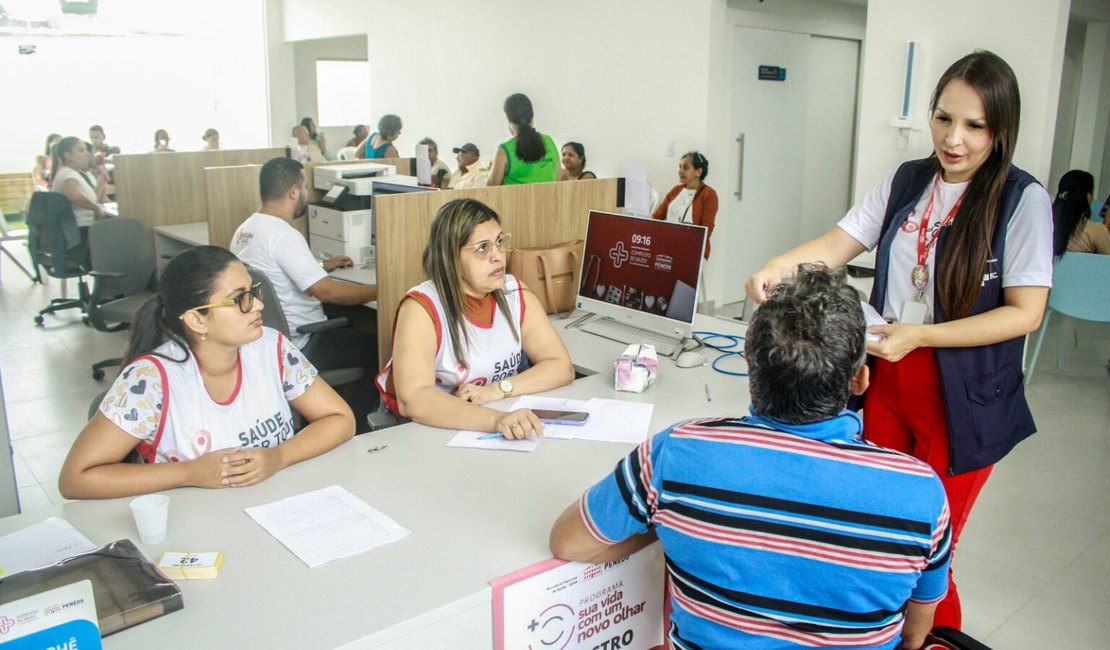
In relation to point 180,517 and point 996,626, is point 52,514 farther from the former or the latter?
point 996,626

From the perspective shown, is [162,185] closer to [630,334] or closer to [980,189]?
[630,334]

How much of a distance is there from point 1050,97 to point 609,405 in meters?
3.40

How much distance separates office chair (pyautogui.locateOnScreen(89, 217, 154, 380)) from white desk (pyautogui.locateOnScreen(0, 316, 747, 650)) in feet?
10.7

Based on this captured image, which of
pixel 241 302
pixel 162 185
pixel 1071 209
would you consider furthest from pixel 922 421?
pixel 162 185

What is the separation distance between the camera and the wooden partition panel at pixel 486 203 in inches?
115

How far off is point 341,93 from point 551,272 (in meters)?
10.1

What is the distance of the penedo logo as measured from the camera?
2.92 metres

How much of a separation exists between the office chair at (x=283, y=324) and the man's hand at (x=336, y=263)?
2.50ft

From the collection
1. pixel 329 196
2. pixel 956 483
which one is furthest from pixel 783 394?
pixel 329 196

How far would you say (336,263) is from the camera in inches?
161

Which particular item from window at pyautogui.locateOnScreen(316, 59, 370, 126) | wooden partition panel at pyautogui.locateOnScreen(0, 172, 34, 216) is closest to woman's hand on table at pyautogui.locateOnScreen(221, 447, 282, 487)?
wooden partition panel at pyautogui.locateOnScreen(0, 172, 34, 216)

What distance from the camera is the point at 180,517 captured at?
5.34ft

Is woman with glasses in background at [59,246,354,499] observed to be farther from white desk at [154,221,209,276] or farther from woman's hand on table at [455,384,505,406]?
white desk at [154,221,209,276]

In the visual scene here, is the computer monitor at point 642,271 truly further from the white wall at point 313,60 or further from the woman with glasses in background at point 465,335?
the white wall at point 313,60
